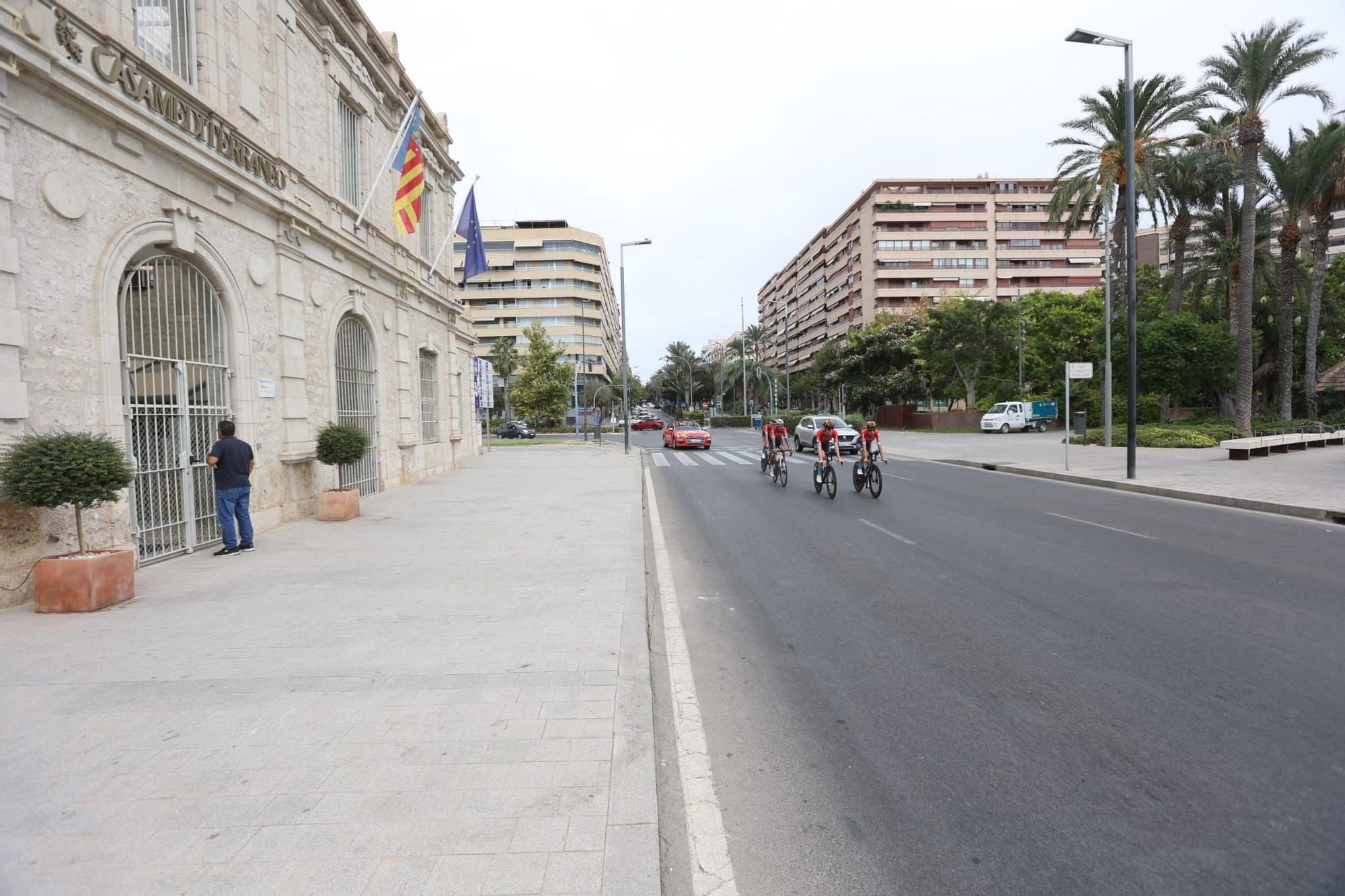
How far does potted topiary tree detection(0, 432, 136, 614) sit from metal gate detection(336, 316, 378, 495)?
6.79 m

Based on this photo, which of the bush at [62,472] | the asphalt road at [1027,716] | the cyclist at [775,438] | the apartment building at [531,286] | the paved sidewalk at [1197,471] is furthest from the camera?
the apartment building at [531,286]

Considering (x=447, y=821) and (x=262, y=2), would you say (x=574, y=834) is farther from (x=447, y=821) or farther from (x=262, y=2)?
(x=262, y=2)

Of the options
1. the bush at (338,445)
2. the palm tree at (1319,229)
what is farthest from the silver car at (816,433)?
the palm tree at (1319,229)

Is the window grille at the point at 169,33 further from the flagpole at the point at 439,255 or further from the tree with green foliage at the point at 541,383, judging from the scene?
the tree with green foliage at the point at 541,383

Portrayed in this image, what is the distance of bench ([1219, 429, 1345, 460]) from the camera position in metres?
18.9

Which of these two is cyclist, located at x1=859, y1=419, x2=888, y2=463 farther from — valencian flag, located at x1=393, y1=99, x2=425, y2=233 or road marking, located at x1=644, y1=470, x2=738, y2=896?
valencian flag, located at x1=393, y1=99, x2=425, y2=233

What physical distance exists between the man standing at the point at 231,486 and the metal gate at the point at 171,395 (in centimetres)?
53

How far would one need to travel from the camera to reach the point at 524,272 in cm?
8356

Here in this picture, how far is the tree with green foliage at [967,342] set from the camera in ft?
143

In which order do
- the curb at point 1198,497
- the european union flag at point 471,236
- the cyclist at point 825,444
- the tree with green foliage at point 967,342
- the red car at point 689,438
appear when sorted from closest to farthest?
1. the curb at point 1198,497
2. the cyclist at point 825,444
3. the european union flag at point 471,236
4. the red car at point 689,438
5. the tree with green foliage at point 967,342

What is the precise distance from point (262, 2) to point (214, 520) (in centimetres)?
805

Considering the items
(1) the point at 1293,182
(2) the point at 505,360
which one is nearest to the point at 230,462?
(1) the point at 1293,182

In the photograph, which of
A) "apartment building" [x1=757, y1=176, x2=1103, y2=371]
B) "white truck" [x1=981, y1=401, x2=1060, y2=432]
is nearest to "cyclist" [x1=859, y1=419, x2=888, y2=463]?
"white truck" [x1=981, y1=401, x2=1060, y2=432]

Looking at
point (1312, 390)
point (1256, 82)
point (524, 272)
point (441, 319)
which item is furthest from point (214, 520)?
point (524, 272)
